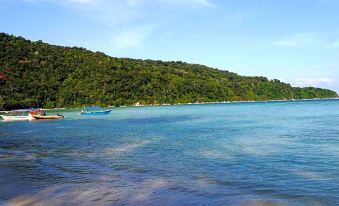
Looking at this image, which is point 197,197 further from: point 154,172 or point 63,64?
point 63,64

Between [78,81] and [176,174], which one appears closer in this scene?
[176,174]

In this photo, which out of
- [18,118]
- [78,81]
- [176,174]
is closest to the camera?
[176,174]

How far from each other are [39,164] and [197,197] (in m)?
11.6

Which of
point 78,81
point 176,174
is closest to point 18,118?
point 176,174

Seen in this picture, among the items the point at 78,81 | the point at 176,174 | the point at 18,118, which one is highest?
the point at 78,81

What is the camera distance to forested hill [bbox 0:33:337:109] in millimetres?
127250

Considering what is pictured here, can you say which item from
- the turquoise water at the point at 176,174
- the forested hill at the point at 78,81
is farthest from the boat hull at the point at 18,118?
the turquoise water at the point at 176,174

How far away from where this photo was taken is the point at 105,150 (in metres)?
28.1

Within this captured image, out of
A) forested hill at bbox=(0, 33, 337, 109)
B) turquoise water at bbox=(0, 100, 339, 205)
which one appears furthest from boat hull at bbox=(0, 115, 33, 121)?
turquoise water at bbox=(0, 100, 339, 205)

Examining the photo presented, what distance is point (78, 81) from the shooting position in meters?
151

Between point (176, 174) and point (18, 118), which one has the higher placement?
point (18, 118)

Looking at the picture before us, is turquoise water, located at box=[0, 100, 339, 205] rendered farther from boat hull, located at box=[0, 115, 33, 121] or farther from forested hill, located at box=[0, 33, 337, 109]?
forested hill, located at box=[0, 33, 337, 109]

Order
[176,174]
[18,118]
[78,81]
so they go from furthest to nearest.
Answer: [78,81], [18,118], [176,174]

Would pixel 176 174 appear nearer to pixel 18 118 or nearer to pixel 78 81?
pixel 18 118
